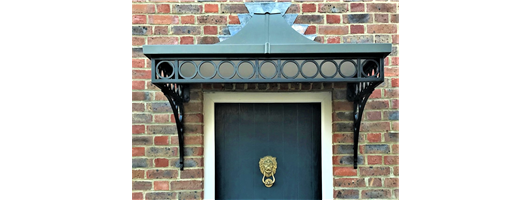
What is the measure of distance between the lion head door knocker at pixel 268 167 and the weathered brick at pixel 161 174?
65 cm

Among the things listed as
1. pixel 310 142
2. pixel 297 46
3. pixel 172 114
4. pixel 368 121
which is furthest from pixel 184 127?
pixel 368 121

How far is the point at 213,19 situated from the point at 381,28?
1271 millimetres

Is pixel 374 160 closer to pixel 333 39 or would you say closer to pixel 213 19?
pixel 333 39

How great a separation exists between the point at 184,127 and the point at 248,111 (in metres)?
0.50

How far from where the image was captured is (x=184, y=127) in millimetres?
2459

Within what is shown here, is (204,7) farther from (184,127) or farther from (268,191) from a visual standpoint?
(268,191)

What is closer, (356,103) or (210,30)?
(356,103)

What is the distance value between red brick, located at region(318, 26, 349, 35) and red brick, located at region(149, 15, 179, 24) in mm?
Result: 1098

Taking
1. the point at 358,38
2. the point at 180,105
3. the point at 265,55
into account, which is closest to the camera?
the point at 265,55

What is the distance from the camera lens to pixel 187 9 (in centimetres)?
250

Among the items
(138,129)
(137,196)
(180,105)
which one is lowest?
(137,196)

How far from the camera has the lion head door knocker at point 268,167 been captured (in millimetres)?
2525

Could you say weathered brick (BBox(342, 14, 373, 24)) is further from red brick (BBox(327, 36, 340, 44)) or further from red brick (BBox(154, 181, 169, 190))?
red brick (BBox(154, 181, 169, 190))

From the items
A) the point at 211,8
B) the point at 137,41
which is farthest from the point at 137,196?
the point at 211,8
